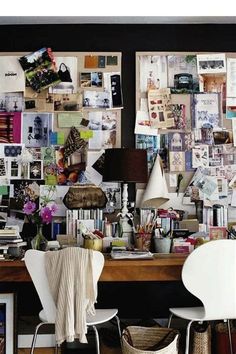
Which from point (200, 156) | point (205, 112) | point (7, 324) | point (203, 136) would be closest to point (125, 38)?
point (205, 112)

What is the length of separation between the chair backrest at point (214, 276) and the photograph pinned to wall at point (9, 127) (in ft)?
5.55

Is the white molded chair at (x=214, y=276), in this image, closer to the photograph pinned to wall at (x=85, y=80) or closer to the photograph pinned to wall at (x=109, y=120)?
the photograph pinned to wall at (x=109, y=120)

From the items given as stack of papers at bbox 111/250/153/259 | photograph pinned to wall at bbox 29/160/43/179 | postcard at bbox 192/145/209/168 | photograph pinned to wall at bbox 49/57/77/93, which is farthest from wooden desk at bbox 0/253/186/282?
photograph pinned to wall at bbox 49/57/77/93

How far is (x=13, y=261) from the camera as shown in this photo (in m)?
3.05

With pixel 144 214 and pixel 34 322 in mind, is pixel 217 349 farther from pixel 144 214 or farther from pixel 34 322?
pixel 34 322

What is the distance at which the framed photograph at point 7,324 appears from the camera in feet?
10.4

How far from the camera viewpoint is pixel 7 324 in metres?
3.22

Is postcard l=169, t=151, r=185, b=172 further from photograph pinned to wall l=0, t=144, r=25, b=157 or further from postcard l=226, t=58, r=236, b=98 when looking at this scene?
photograph pinned to wall l=0, t=144, r=25, b=157

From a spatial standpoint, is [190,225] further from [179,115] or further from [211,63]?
[211,63]

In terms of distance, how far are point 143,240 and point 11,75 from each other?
1587mm

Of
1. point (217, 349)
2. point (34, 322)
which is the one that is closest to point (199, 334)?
point (217, 349)

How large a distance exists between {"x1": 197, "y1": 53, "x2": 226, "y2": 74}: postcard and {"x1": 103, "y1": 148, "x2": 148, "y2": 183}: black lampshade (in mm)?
857

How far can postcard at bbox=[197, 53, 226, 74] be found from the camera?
374 cm

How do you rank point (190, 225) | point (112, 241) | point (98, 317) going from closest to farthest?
point (98, 317), point (112, 241), point (190, 225)
